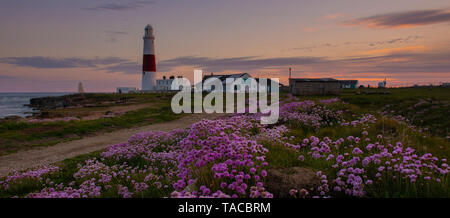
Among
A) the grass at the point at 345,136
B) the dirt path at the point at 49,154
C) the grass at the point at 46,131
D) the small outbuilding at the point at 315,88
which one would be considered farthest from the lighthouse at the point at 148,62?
the dirt path at the point at 49,154

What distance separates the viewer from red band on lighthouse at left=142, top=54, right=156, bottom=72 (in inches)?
2771

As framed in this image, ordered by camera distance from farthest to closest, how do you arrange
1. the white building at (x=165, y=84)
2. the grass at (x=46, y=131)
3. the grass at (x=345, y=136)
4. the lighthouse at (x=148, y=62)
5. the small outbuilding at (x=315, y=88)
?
the white building at (x=165, y=84) → the lighthouse at (x=148, y=62) → the small outbuilding at (x=315, y=88) → the grass at (x=46, y=131) → the grass at (x=345, y=136)

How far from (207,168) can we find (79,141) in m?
16.1

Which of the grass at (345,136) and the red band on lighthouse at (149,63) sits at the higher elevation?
the red band on lighthouse at (149,63)

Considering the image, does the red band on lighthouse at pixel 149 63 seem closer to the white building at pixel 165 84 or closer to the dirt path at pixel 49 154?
the white building at pixel 165 84

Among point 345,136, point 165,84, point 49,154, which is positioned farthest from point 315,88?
point 165,84

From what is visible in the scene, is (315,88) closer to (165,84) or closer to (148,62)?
(148,62)

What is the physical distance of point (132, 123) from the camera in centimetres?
2603

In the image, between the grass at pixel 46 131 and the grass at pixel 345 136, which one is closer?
the grass at pixel 345 136

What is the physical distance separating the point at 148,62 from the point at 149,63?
1.36 ft

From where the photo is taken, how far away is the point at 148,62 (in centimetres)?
7100

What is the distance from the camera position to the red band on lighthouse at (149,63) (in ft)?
231
